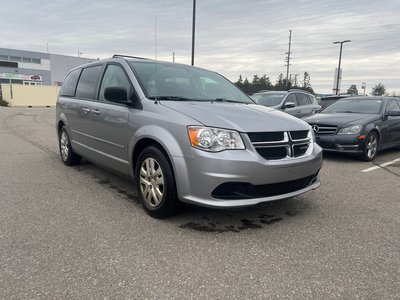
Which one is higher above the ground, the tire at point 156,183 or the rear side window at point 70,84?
the rear side window at point 70,84

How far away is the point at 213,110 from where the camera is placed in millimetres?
3582

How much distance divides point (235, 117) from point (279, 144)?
1.70 feet

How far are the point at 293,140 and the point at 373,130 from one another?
479 cm

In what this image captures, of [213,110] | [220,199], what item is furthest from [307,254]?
[213,110]

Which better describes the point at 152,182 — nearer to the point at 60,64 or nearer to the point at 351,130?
the point at 351,130

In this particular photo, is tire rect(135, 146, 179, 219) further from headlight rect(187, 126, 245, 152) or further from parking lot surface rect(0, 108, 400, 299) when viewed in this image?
headlight rect(187, 126, 245, 152)

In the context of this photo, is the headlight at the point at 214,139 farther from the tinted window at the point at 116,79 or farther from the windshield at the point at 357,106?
the windshield at the point at 357,106

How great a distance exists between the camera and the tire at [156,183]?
3373mm

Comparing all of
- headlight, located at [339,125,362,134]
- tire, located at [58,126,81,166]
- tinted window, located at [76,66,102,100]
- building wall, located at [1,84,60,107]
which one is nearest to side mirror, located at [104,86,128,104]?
tinted window, located at [76,66,102,100]

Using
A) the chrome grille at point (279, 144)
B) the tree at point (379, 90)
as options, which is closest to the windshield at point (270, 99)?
the chrome grille at point (279, 144)

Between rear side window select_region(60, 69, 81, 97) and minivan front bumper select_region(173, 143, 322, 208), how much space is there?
333cm

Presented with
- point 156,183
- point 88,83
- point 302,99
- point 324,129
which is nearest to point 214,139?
point 156,183

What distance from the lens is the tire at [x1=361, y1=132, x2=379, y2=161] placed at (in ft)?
23.6

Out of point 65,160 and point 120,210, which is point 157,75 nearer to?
point 120,210
